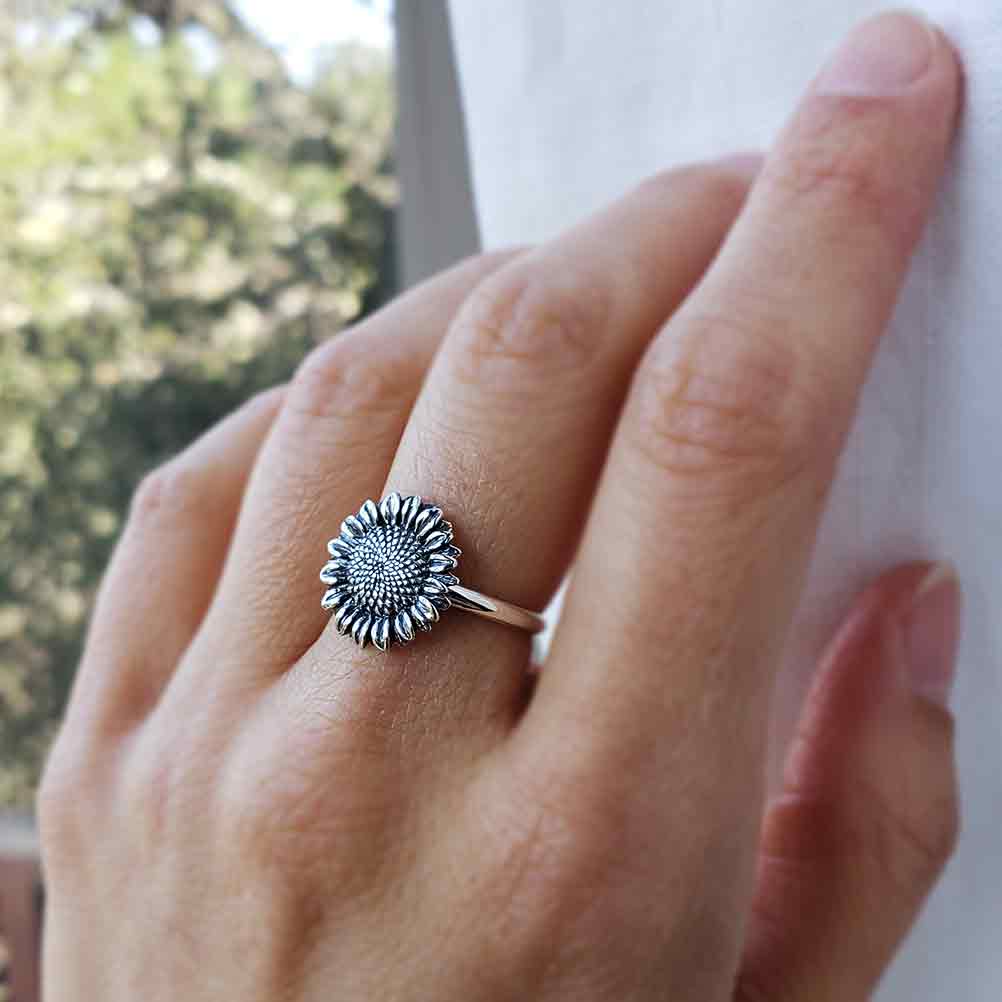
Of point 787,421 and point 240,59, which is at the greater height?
point 240,59

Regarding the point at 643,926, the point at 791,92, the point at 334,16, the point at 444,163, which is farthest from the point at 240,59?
the point at 643,926

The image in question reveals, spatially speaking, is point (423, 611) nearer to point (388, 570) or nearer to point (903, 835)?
point (388, 570)

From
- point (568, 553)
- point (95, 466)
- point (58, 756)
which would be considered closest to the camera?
point (568, 553)

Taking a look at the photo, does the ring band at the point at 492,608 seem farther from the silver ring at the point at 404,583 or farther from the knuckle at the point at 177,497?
the knuckle at the point at 177,497

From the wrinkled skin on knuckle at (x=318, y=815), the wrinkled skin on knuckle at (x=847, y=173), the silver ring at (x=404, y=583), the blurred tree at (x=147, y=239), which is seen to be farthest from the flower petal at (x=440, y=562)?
the blurred tree at (x=147, y=239)

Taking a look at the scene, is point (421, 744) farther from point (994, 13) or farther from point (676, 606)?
point (994, 13)

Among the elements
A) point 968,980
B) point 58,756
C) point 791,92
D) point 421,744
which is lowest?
point 968,980
